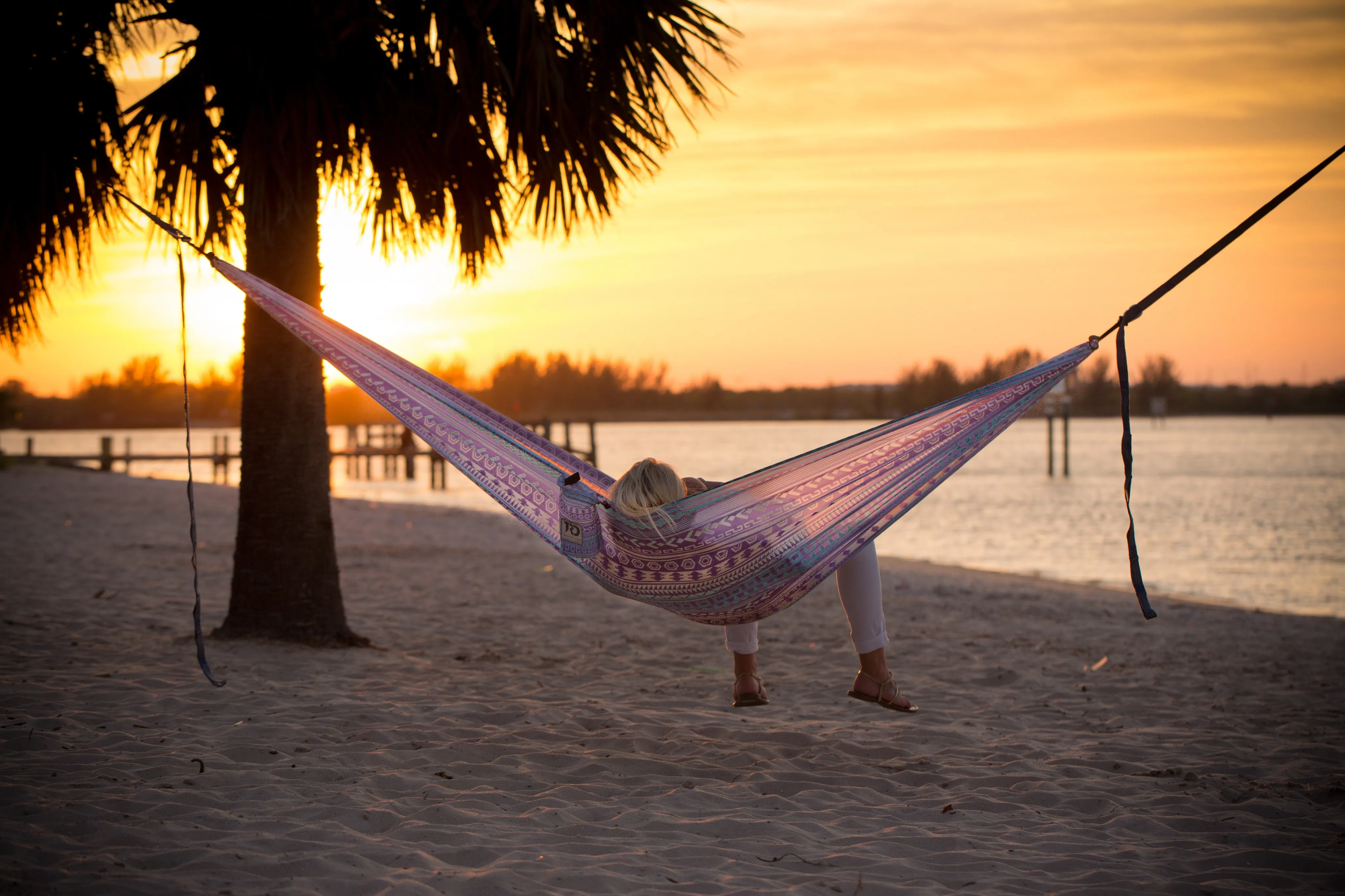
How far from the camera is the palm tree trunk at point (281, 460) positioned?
399cm

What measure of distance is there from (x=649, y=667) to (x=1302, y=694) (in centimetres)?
267

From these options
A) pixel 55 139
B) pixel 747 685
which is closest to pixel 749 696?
pixel 747 685

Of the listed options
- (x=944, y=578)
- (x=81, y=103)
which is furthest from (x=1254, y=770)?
(x=944, y=578)

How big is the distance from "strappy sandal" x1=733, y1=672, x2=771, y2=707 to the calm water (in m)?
6.92

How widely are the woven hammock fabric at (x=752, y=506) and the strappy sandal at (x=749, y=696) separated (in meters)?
0.35

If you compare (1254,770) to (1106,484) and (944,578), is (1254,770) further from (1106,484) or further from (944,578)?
(1106,484)

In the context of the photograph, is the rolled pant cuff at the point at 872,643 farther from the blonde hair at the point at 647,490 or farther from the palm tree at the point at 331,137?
the palm tree at the point at 331,137

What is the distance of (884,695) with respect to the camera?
298cm

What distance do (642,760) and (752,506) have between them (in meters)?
0.81

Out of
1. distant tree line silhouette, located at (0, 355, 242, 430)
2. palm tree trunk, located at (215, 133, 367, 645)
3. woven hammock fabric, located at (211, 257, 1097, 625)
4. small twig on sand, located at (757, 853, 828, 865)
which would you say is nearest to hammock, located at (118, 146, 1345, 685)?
woven hammock fabric, located at (211, 257, 1097, 625)

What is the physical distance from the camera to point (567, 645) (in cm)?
459

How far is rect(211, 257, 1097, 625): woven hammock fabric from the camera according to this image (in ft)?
8.86

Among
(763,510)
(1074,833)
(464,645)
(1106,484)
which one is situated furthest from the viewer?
(1106,484)

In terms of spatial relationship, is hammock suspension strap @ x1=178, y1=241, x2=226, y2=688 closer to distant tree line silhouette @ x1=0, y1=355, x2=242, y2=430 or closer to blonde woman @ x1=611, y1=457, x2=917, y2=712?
blonde woman @ x1=611, y1=457, x2=917, y2=712
